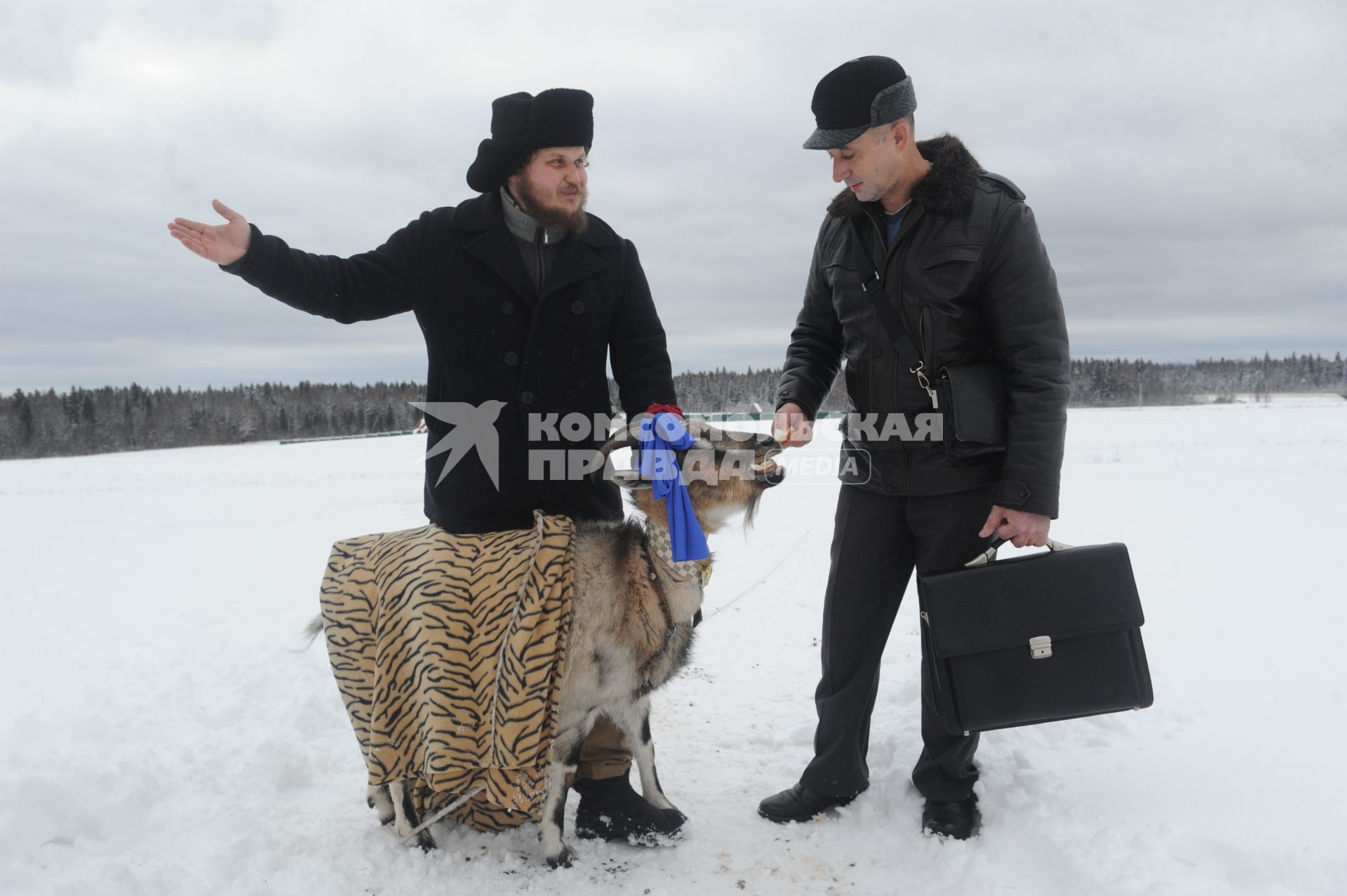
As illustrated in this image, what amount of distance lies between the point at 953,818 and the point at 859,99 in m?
3.07

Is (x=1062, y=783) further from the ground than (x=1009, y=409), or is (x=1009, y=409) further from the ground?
(x=1009, y=409)

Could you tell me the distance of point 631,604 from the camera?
3.62 meters

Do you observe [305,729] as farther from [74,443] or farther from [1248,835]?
[74,443]

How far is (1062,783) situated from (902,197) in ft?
8.73

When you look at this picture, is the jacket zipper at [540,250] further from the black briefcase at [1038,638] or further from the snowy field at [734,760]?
the snowy field at [734,760]

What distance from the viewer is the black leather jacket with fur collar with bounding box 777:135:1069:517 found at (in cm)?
321

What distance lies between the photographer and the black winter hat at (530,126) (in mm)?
3447

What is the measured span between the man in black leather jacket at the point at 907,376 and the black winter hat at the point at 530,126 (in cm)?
→ 102

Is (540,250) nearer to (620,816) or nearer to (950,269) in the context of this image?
(950,269)

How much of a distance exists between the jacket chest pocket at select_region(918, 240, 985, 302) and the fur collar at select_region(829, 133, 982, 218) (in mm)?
167

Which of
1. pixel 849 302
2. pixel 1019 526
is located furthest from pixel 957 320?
pixel 1019 526

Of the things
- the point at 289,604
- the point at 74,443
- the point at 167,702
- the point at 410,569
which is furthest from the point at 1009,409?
the point at 74,443

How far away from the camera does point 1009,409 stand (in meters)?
3.36

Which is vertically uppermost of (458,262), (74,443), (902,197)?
(902,197)
